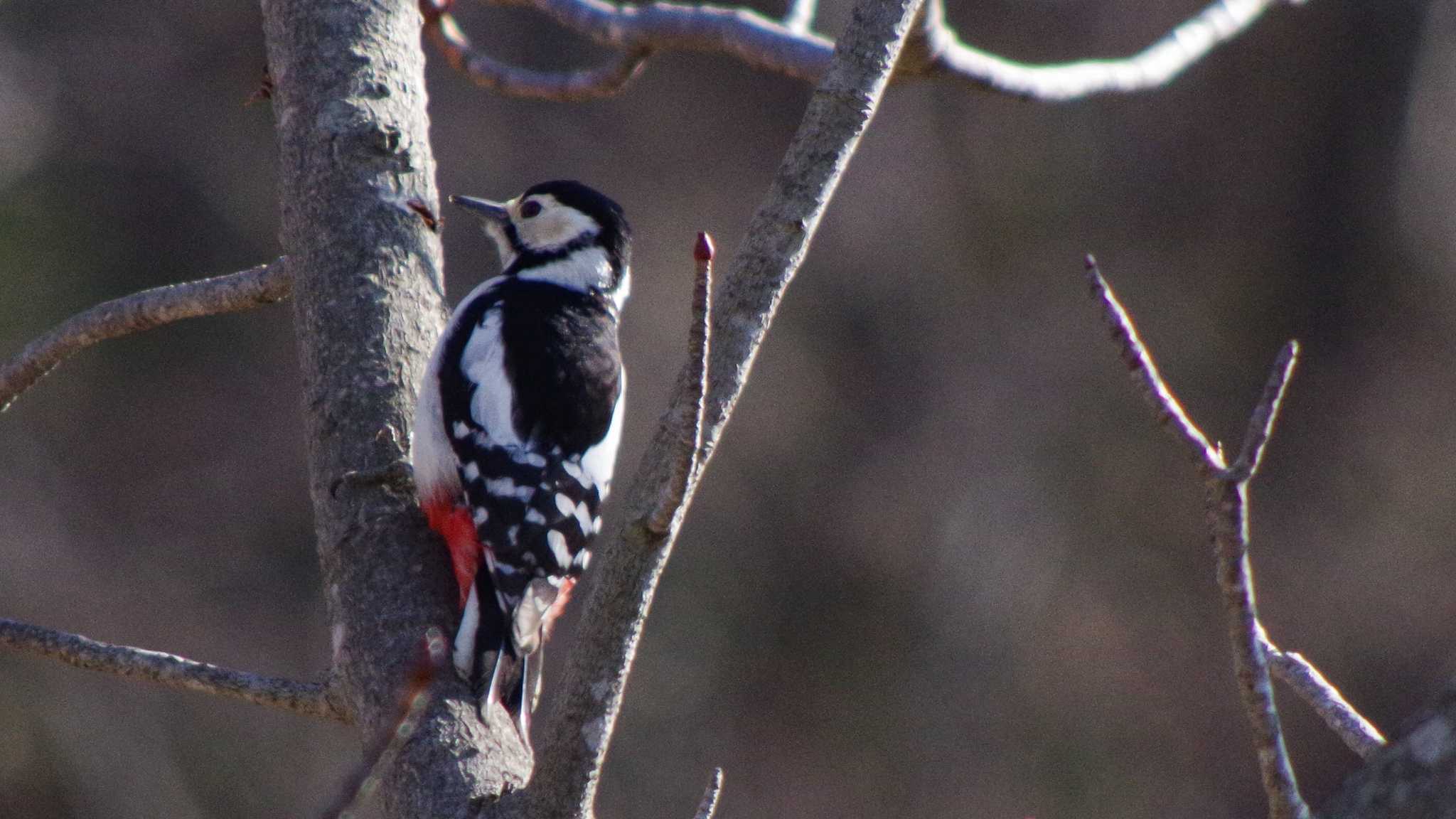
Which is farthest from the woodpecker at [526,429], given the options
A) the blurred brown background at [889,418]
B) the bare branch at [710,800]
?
the blurred brown background at [889,418]

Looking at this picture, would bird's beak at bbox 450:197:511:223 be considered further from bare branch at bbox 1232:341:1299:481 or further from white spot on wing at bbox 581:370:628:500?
bare branch at bbox 1232:341:1299:481

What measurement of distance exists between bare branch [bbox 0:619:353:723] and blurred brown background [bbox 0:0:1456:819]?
6.19 m

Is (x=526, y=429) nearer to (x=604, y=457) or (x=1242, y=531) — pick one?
(x=604, y=457)

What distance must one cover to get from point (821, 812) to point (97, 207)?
510cm

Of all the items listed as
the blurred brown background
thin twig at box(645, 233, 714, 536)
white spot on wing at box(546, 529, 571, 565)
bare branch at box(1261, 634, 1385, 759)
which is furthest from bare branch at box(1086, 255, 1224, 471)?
the blurred brown background

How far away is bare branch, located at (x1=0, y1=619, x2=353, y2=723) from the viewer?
217 centimetres

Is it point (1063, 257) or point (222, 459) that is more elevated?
point (1063, 257)

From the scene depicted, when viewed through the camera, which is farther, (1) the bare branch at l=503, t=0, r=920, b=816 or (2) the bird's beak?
(2) the bird's beak

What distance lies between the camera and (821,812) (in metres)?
9.25

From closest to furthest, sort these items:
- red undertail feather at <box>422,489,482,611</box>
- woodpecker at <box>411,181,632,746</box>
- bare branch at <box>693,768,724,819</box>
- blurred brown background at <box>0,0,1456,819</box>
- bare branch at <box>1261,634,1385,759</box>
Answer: bare branch at <box>693,768,724,819</box> → bare branch at <box>1261,634,1385,759</box> → red undertail feather at <box>422,489,482,611</box> → woodpecker at <box>411,181,632,746</box> → blurred brown background at <box>0,0,1456,819</box>

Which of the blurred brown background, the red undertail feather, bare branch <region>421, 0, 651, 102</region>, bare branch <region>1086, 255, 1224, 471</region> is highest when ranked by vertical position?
bare branch <region>1086, 255, 1224, 471</region>

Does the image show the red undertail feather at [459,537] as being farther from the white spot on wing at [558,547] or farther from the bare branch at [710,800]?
the bare branch at [710,800]

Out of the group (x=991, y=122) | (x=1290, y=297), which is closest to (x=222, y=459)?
(x=991, y=122)

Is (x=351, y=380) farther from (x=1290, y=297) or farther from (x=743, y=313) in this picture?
(x=1290, y=297)
